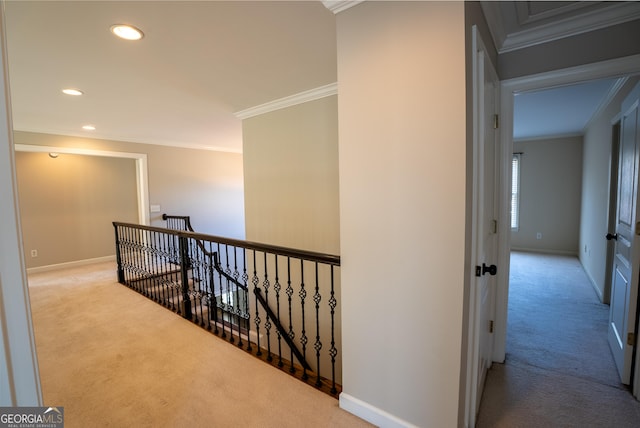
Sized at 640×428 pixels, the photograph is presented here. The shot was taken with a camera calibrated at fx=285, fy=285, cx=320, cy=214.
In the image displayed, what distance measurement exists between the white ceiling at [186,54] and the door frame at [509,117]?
24cm

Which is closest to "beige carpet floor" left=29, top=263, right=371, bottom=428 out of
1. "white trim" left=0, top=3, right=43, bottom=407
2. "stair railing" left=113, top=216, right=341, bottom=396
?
"stair railing" left=113, top=216, right=341, bottom=396

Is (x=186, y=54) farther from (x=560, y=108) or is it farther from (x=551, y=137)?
(x=551, y=137)

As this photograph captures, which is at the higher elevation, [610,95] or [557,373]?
[610,95]

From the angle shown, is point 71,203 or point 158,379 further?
point 71,203

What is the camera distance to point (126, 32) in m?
1.83

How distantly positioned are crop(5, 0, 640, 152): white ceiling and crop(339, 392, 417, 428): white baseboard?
2271mm

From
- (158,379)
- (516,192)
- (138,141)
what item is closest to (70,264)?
(138,141)

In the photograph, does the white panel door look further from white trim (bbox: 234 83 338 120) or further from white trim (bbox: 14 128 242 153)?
white trim (bbox: 14 128 242 153)

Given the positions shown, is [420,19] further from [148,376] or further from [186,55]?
[148,376]

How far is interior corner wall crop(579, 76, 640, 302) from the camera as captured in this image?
342 centimetres

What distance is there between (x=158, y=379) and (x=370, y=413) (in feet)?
4.86

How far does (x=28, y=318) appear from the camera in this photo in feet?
1.87

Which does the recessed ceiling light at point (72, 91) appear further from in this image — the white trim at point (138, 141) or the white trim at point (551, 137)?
the white trim at point (551, 137)

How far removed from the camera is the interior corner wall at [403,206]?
129 cm
